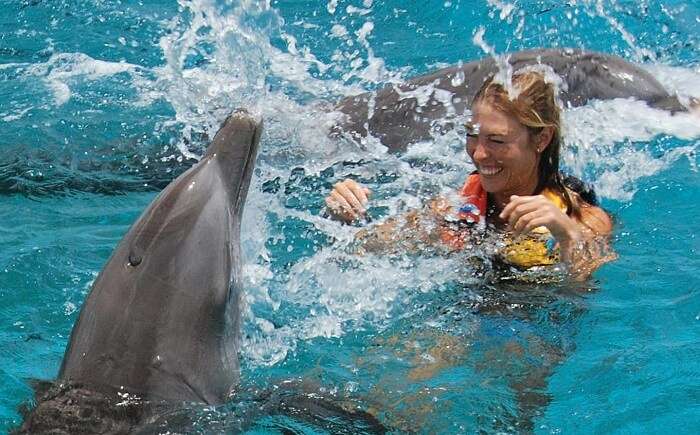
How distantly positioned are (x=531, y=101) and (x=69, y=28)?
6794mm

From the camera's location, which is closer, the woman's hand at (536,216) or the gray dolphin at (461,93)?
the woman's hand at (536,216)

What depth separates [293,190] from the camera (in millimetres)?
7469

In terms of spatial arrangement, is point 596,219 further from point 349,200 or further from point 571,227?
point 349,200

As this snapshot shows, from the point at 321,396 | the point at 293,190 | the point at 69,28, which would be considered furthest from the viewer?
the point at 69,28

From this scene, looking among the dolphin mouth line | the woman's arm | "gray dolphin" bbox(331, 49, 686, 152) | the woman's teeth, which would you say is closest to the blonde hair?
the woman's arm

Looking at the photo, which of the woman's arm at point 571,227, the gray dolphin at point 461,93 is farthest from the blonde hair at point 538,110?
the gray dolphin at point 461,93

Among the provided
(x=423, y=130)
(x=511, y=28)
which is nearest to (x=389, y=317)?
(x=423, y=130)

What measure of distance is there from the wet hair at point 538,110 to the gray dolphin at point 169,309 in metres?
1.78

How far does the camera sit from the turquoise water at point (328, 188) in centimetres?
527

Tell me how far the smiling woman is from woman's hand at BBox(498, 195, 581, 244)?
13 mm

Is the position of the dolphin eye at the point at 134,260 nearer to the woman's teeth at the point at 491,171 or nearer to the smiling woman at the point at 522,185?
the smiling woman at the point at 522,185

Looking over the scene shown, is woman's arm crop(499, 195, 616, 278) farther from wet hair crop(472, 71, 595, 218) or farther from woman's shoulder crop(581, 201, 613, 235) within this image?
wet hair crop(472, 71, 595, 218)

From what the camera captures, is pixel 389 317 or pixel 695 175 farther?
pixel 695 175

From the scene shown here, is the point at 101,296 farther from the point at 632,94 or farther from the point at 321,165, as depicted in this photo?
the point at 632,94
